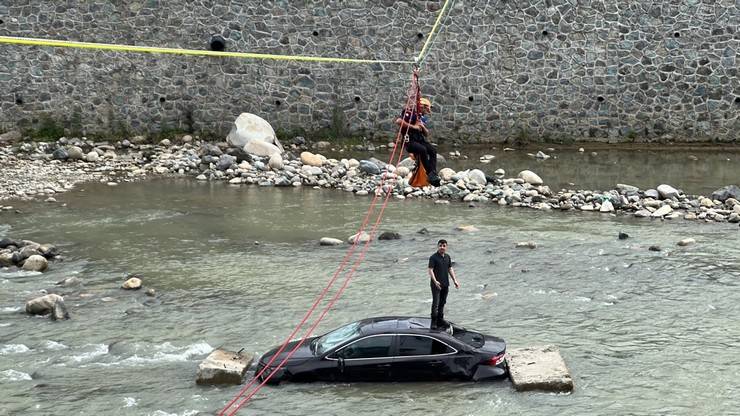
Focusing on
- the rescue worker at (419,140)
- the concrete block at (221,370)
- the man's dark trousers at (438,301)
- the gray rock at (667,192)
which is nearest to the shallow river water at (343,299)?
the concrete block at (221,370)

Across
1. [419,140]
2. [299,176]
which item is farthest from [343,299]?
[299,176]

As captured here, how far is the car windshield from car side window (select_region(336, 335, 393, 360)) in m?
0.21

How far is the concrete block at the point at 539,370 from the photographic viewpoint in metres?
14.6

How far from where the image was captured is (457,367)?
1499 centimetres

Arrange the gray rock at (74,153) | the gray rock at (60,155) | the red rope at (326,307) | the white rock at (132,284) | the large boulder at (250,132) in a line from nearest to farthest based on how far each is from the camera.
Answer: the red rope at (326,307)
the white rock at (132,284)
the gray rock at (60,155)
the gray rock at (74,153)
the large boulder at (250,132)

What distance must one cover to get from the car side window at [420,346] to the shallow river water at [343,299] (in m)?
0.54

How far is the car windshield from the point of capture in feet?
50.1

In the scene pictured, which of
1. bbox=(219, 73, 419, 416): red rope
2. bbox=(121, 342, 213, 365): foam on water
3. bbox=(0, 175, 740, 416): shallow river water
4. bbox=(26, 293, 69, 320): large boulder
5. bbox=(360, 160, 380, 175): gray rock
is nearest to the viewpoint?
bbox=(0, 175, 740, 416): shallow river water

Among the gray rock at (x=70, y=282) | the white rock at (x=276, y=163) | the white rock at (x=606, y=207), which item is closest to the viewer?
the gray rock at (x=70, y=282)

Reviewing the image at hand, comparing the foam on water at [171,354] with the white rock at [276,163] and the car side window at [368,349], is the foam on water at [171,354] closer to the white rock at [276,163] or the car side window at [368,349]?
the car side window at [368,349]

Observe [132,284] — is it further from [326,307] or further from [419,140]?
[419,140]

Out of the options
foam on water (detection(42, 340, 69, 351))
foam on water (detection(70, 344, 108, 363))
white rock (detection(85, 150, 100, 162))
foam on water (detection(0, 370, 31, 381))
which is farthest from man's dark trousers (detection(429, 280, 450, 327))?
white rock (detection(85, 150, 100, 162))

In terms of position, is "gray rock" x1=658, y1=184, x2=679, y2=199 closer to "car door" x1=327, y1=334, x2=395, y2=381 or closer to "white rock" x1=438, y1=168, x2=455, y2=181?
"white rock" x1=438, y1=168, x2=455, y2=181

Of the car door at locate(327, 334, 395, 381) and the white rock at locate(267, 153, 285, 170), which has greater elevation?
the white rock at locate(267, 153, 285, 170)
